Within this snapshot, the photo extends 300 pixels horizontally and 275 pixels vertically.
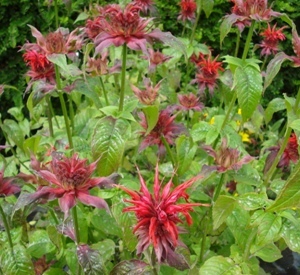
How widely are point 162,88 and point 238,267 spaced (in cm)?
74

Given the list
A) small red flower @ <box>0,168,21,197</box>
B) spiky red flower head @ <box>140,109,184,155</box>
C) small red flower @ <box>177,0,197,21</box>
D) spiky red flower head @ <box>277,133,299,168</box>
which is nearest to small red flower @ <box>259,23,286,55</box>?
small red flower @ <box>177,0,197,21</box>

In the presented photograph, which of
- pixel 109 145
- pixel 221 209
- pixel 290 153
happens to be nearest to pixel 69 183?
pixel 109 145

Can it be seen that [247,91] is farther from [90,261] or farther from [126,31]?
[90,261]

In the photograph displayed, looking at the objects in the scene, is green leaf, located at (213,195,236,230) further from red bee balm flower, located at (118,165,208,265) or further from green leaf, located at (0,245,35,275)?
green leaf, located at (0,245,35,275)

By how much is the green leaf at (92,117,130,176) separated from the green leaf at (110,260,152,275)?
0.20 meters

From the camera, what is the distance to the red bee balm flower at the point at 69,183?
83 centimetres

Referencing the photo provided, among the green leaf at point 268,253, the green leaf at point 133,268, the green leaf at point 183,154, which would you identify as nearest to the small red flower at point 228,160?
the green leaf at point 183,154

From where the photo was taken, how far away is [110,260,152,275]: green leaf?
85 centimetres

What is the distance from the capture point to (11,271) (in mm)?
1055

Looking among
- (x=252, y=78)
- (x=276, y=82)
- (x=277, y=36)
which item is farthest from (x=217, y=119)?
(x=276, y=82)

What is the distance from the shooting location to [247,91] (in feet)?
3.51

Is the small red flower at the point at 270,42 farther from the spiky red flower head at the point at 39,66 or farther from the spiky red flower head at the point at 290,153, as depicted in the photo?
the spiky red flower head at the point at 39,66

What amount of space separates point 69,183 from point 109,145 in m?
0.17

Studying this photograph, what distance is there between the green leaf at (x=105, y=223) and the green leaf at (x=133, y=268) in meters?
0.23
